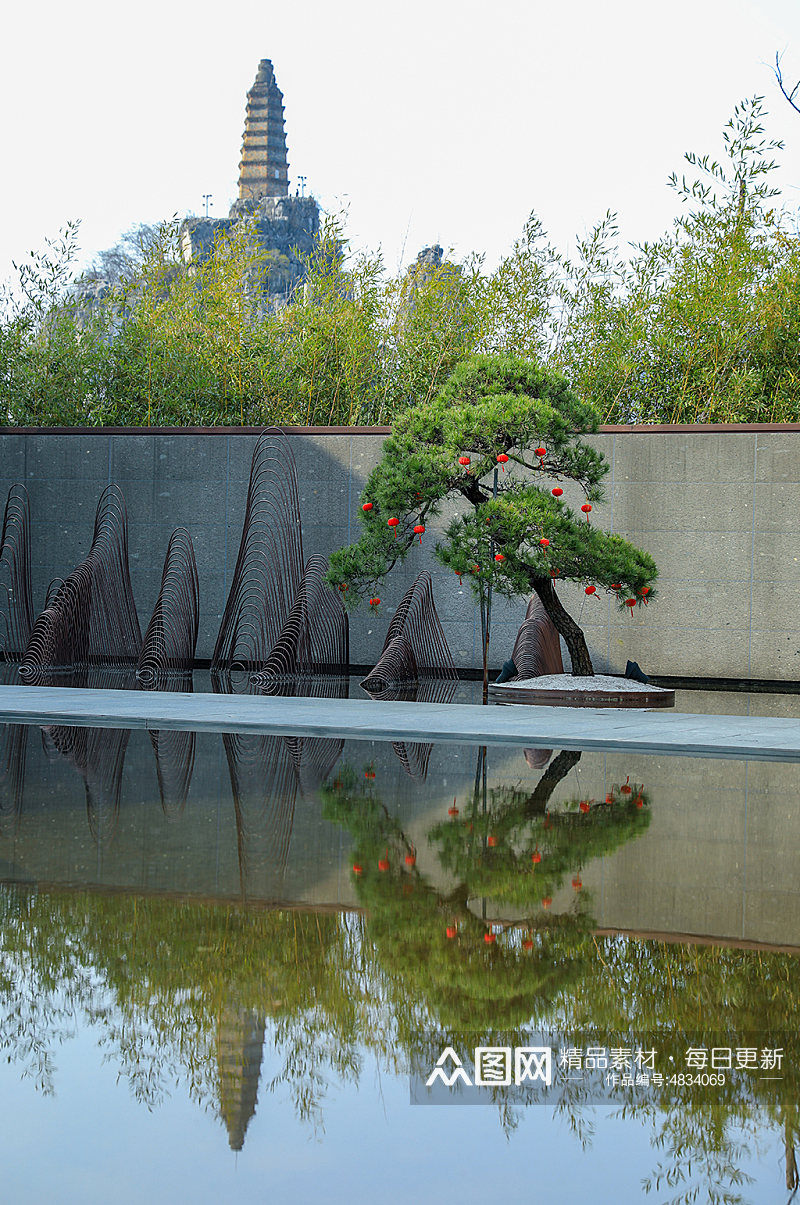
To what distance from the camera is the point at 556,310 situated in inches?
680

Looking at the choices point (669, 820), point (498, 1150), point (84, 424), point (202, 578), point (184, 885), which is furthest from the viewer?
point (84, 424)

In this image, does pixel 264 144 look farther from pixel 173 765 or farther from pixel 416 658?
pixel 173 765

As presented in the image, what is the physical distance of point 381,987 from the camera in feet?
12.6

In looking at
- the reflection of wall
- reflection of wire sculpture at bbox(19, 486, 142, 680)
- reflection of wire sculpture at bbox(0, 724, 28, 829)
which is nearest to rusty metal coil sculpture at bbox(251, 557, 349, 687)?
reflection of wire sculpture at bbox(19, 486, 142, 680)

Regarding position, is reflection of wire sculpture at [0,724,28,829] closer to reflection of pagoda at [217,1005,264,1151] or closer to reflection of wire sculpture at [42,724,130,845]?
reflection of wire sculpture at [42,724,130,845]

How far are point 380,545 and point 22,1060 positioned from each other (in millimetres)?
9817

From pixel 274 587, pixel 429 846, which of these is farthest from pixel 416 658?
pixel 429 846

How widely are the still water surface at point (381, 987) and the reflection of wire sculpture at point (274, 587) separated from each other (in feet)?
25.8

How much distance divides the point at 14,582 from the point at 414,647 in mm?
5881

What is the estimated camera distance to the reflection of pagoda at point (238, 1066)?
9.78 feet

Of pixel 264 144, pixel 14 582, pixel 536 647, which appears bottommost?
pixel 536 647

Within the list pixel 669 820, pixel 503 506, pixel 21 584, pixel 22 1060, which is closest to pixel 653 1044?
pixel 22 1060

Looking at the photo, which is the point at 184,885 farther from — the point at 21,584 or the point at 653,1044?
the point at 21,584

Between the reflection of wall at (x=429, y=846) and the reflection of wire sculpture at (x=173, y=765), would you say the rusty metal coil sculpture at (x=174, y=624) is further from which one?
the reflection of wall at (x=429, y=846)
